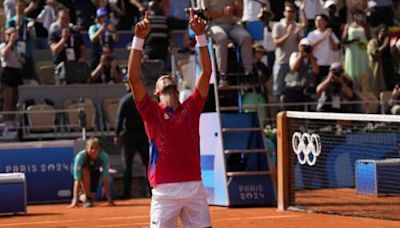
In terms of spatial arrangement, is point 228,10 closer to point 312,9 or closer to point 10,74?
point 10,74

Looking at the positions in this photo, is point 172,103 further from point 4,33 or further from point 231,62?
point 4,33

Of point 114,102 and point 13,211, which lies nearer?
point 13,211

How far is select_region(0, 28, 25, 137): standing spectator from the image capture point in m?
22.3

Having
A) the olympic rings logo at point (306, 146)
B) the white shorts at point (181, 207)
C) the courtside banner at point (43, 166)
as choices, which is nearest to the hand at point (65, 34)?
the courtside banner at point (43, 166)

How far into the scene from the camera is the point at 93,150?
64.0ft

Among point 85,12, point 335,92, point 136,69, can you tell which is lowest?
point 335,92

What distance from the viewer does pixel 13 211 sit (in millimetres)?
18453

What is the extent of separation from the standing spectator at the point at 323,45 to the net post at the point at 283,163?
586 centimetres

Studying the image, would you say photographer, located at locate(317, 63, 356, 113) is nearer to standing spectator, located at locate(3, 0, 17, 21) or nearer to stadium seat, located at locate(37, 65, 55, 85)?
stadium seat, located at locate(37, 65, 55, 85)

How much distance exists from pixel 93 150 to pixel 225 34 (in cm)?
304

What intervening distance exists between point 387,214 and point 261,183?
115 inches

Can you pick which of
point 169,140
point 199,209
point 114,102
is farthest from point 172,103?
point 114,102

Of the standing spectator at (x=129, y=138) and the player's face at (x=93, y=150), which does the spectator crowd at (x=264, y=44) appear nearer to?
the standing spectator at (x=129, y=138)

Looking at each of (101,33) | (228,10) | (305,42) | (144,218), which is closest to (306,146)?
(228,10)
